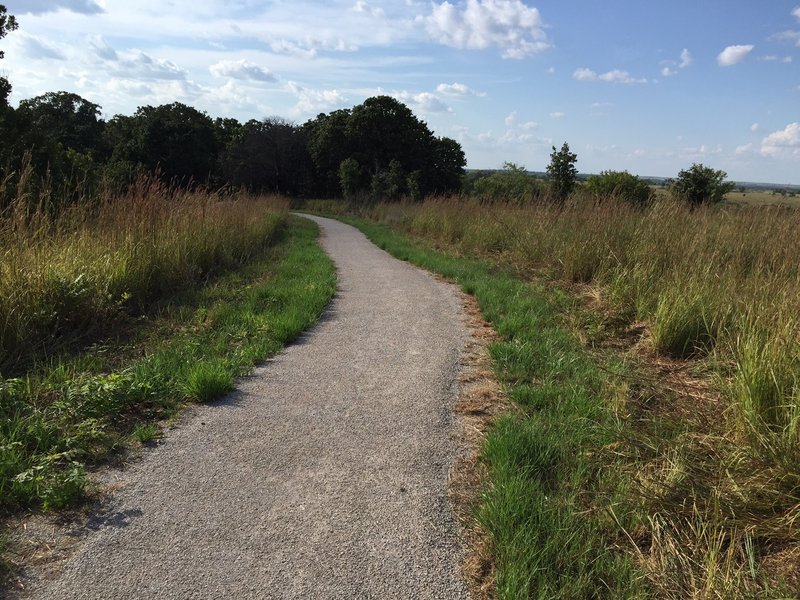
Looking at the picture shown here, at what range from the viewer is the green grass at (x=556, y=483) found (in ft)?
7.45

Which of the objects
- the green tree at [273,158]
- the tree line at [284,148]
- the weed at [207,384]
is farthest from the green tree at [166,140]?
the weed at [207,384]

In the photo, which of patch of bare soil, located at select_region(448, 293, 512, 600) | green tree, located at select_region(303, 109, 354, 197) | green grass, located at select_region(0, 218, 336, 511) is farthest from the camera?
green tree, located at select_region(303, 109, 354, 197)

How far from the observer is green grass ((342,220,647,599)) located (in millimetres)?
2270

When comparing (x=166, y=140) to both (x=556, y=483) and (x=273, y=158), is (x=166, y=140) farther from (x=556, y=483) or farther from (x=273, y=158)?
(x=556, y=483)

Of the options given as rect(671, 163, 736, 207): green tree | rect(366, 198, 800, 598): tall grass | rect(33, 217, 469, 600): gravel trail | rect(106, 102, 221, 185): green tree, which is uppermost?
rect(106, 102, 221, 185): green tree

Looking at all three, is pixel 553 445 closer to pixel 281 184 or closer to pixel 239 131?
pixel 281 184

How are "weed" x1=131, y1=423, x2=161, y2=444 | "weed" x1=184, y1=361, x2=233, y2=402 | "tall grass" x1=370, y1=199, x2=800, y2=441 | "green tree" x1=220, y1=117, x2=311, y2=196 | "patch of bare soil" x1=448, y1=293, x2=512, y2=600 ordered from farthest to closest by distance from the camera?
"green tree" x1=220, y1=117, x2=311, y2=196 → "weed" x1=184, y1=361, x2=233, y2=402 → "weed" x1=131, y1=423, x2=161, y2=444 → "tall grass" x1=370, y1=199, x2=800, y2=441 → "patch of bare soil" x1=448, y1=293, x2=512, y2=600

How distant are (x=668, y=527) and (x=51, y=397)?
4.03m

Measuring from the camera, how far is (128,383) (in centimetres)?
411

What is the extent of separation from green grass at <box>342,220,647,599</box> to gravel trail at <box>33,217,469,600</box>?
0.28m

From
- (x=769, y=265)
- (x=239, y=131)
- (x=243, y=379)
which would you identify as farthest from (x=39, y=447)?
(x=239, y=131)

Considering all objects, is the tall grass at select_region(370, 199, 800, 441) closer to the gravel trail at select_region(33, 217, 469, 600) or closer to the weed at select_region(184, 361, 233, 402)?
the gravel trail at select_region(33, 217, 469, 600)

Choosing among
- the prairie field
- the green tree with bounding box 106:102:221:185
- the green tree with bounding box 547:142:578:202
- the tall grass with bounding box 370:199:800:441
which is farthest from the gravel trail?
the green tree with bounding box 106:102:221:185

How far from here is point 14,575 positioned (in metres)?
2.27
